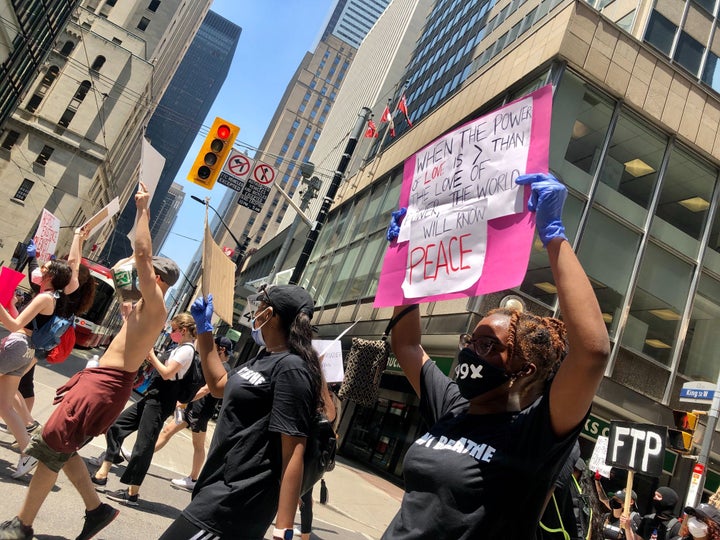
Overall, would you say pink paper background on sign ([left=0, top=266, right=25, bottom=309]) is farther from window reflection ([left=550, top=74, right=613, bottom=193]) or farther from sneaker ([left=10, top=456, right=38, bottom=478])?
window reflection ([left=550, top=74, right=613, bottom=193])

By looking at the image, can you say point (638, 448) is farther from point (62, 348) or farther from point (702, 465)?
point (62, 348)

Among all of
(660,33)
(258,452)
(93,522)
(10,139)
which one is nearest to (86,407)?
(93,522)

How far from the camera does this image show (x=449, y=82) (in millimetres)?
33969

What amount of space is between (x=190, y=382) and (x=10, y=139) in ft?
198

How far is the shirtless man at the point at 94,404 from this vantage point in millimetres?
3100

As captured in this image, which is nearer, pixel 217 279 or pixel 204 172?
pixel 217 279

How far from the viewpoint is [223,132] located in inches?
426

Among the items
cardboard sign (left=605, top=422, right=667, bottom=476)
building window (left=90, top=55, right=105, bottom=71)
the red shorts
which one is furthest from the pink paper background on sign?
building window (left=90, top=55, right=105, bottom=71)

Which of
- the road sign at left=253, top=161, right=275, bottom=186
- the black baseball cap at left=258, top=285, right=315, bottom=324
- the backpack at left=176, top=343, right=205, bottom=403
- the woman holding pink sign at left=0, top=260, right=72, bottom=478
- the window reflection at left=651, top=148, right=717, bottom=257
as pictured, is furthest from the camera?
the window reflection at left=651, top=148, right=717, bottom=257

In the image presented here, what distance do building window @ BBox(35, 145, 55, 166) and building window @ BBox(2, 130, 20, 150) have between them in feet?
8.41

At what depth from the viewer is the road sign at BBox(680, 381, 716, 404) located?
1120 cm

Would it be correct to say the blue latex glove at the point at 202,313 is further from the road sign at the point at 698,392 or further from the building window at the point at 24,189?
the building window at the point at 24,189

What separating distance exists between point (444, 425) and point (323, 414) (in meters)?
0.79

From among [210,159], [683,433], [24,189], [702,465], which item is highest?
[24,189]
